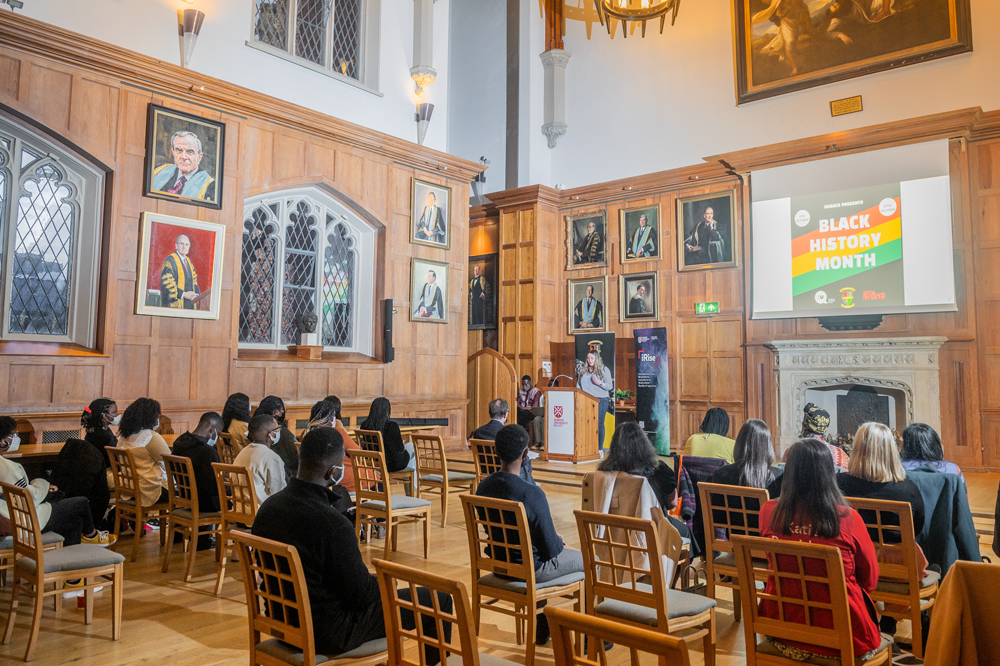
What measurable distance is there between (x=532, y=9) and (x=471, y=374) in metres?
7.03

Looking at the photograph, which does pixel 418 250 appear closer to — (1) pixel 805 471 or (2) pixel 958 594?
(1) pixel 805 471

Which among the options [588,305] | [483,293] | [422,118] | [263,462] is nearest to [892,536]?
[263,462]

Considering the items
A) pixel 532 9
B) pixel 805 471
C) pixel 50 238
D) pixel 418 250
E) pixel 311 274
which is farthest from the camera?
pixel 532 9

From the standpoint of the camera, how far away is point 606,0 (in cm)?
776

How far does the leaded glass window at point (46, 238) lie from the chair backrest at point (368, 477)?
174 inches

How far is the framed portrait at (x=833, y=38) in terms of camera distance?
8.98 meters

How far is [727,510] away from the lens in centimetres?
325

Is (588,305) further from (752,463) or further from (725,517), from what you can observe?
(725,517)

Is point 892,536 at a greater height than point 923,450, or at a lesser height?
lesser

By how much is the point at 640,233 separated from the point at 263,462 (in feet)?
29.2

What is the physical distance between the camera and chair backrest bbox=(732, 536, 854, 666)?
2.13 metres

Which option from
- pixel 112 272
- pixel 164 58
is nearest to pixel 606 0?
pixel 164 58

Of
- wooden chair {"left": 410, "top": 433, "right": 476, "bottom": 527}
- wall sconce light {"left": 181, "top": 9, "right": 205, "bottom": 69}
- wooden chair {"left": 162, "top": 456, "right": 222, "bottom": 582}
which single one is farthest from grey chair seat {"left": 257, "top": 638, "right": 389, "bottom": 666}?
wall sconce light {"left": 181, "top": 9, "right": 205, "bottom": 69}

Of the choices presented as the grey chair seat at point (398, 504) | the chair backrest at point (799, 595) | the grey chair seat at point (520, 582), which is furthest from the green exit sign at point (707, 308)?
the chair backrest at point (799, 595)
